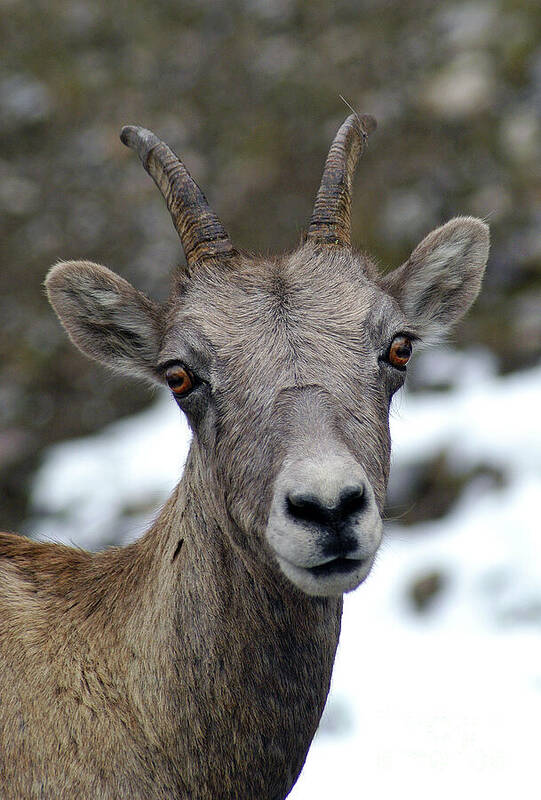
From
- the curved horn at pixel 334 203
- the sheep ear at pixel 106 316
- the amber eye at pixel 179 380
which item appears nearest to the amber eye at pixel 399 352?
the curved horn at pixel 334 203

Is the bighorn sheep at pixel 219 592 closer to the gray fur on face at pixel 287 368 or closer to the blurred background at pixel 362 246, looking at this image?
the gray fur on face at pixel 287 368

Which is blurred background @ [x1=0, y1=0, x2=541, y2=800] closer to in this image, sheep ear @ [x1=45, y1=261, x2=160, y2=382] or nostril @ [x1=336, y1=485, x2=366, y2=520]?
sheep ear @ [x1=45, y1=261, x2=160, y2=382]

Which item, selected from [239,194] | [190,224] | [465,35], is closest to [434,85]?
[465,35]

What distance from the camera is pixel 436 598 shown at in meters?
10.4

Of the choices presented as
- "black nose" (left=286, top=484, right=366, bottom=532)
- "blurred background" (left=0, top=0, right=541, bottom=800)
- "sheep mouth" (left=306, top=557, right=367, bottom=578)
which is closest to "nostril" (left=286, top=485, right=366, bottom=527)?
"black nose" (left=286, top=484, right=366, bottom=532)

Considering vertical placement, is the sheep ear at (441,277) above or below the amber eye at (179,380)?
above

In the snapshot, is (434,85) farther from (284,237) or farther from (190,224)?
(190,224)

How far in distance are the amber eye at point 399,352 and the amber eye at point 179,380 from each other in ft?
3.31

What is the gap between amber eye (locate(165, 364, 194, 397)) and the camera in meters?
5.20

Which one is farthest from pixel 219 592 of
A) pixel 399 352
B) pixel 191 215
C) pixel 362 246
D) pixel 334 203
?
pixel 362 246

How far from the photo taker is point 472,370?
43.1 ft

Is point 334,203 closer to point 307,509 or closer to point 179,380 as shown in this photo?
point 179,380

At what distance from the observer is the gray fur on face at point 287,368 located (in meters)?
4.32

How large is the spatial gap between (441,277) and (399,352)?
1096 mm
